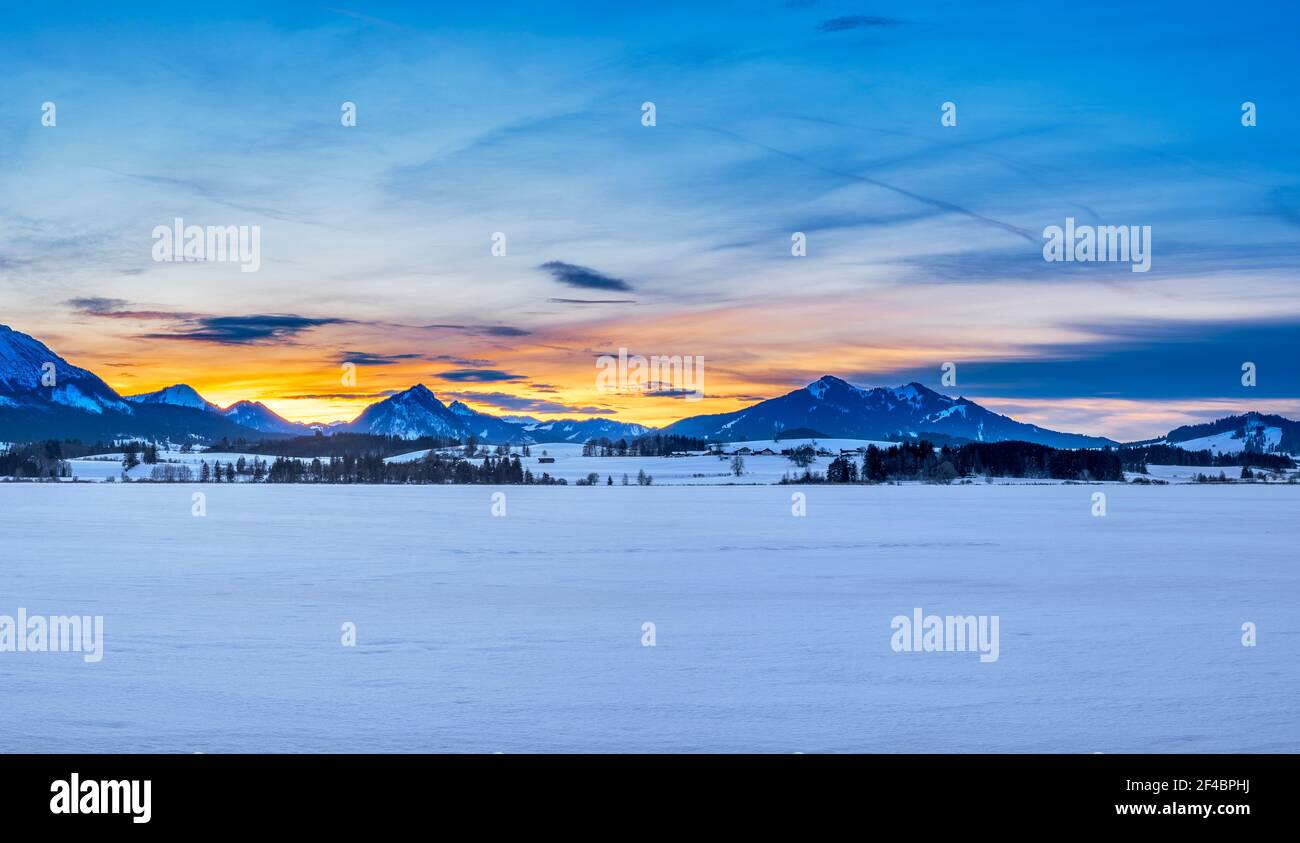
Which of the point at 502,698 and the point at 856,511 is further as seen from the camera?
the point at 856,511

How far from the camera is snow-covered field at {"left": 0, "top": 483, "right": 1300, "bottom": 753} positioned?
8273 mm

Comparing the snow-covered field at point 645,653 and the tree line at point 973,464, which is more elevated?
the tree line at point 973,464

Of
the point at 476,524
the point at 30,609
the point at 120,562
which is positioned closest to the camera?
the point at 30,609

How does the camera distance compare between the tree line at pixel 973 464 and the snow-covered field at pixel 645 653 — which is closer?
the snow-covered field at pixel 645 653

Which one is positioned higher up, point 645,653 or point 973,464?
point 973,464

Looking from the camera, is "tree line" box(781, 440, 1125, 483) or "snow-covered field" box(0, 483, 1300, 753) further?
"tree line" box(781, 440, 1125, 483)

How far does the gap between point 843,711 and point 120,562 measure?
1786 centimetres

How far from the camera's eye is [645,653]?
37.7ft

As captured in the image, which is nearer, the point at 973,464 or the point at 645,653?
the point at 645,653

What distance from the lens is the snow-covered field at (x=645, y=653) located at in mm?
8273

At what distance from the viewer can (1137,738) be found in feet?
26.7

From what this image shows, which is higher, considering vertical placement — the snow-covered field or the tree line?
the tree line
